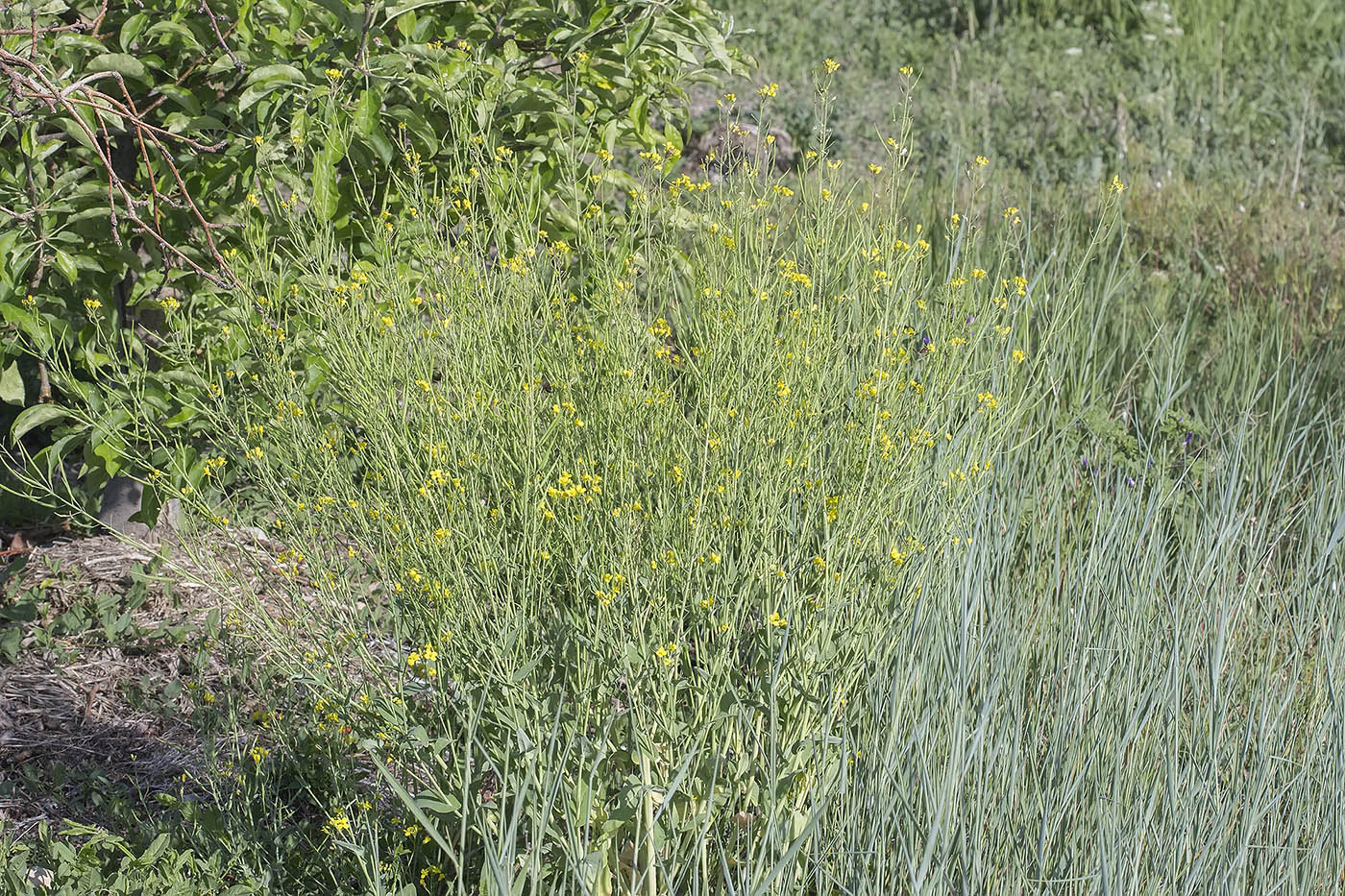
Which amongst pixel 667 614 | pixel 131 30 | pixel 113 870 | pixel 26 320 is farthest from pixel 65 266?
pixel 667 614

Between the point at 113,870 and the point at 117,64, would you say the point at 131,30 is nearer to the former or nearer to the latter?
the point at 117,64

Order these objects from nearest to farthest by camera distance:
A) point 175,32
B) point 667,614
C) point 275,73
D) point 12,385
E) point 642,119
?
point 667,614, point 275,73, point 175,32, point 12,385, point 642,119

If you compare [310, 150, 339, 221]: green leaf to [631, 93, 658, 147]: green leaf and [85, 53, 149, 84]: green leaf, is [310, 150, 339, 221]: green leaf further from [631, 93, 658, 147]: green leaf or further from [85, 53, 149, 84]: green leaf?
[631, 93, 658, 147]: green leaf

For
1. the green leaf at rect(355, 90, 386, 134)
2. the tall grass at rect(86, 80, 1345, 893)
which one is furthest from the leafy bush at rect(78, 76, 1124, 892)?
the green leaf at rect(355, 90, 386, 134)

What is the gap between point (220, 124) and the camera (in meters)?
2.51

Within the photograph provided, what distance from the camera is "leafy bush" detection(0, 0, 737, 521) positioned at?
8.00 feet

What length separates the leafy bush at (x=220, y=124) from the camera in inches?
96.0

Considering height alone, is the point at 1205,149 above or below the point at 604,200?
below

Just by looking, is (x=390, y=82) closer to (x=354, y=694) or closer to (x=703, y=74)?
(x=703, y=74)

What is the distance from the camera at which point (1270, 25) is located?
7.46 m

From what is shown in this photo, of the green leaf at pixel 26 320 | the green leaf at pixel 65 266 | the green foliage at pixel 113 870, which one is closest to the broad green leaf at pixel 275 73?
the green leaf at pixel 65 266

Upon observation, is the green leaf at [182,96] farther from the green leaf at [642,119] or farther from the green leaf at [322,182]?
the green leaf at [642,119]

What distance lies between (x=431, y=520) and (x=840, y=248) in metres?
1.25

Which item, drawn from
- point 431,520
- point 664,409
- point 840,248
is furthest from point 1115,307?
point 431,520
